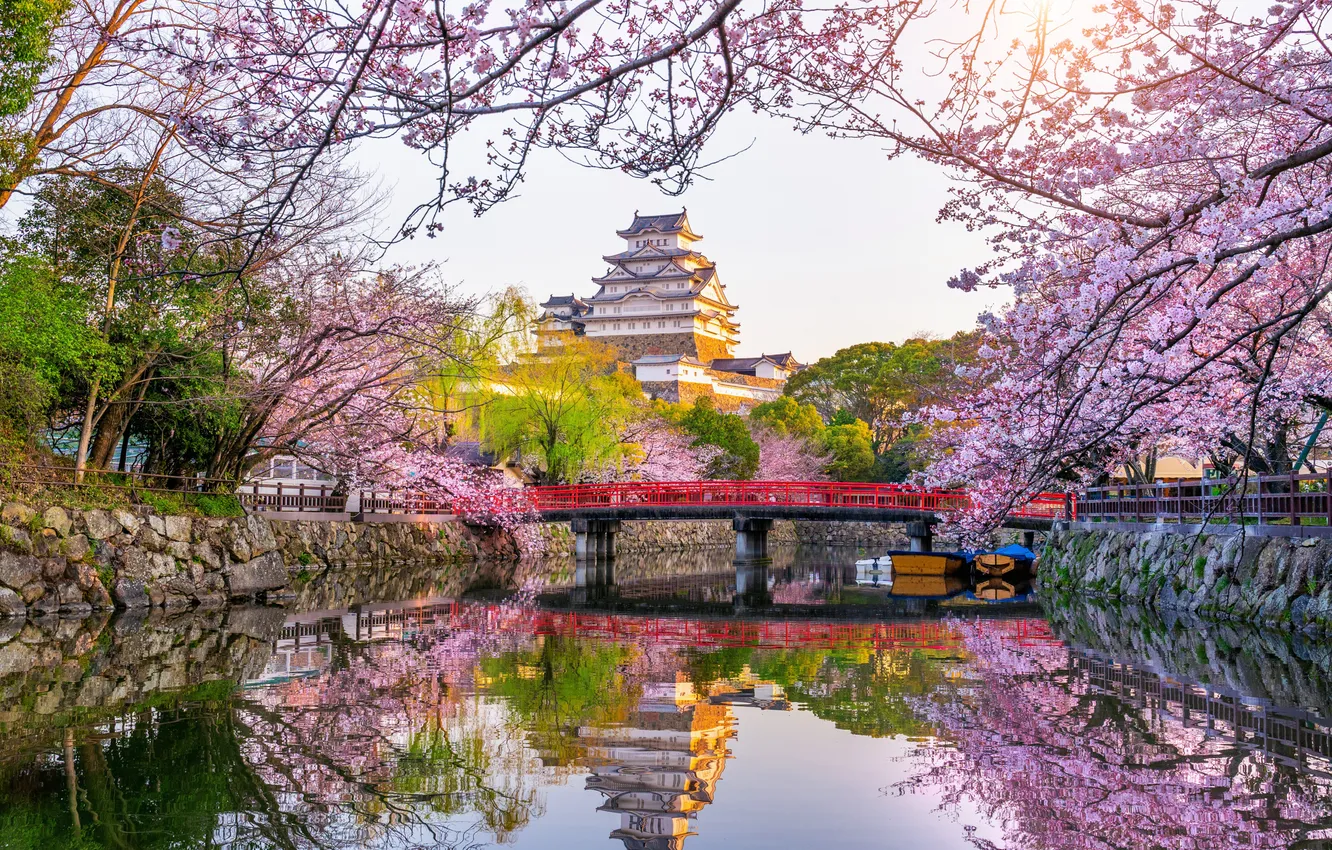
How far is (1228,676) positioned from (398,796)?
775cm

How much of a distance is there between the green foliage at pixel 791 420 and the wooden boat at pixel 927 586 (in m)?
19.9

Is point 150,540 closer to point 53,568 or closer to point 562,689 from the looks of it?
point 53,568

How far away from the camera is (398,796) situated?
5.70 metres

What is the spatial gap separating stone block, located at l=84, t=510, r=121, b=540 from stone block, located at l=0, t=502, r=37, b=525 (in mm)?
885

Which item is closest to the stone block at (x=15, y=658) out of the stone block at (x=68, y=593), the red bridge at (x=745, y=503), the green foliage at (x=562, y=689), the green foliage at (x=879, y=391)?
the stone block at (x=68, y=593)

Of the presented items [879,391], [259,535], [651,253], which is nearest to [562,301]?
[651,253]

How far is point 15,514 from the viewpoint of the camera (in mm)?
13406

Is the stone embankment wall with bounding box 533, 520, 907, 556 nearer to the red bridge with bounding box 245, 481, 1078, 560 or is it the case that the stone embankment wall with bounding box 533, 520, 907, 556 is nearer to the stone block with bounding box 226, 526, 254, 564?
the red bridge with bounding box 245, 481, 1078, 560

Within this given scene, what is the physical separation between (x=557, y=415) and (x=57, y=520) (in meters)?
21.2

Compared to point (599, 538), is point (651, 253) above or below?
above

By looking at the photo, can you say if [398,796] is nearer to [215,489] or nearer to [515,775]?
[515,775]

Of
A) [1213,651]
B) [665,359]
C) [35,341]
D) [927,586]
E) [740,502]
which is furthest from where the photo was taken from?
[665,359]

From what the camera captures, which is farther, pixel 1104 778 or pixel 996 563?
pixel 996 563

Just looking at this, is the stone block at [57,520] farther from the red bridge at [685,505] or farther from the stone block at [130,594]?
the red bridge at [685,505]
